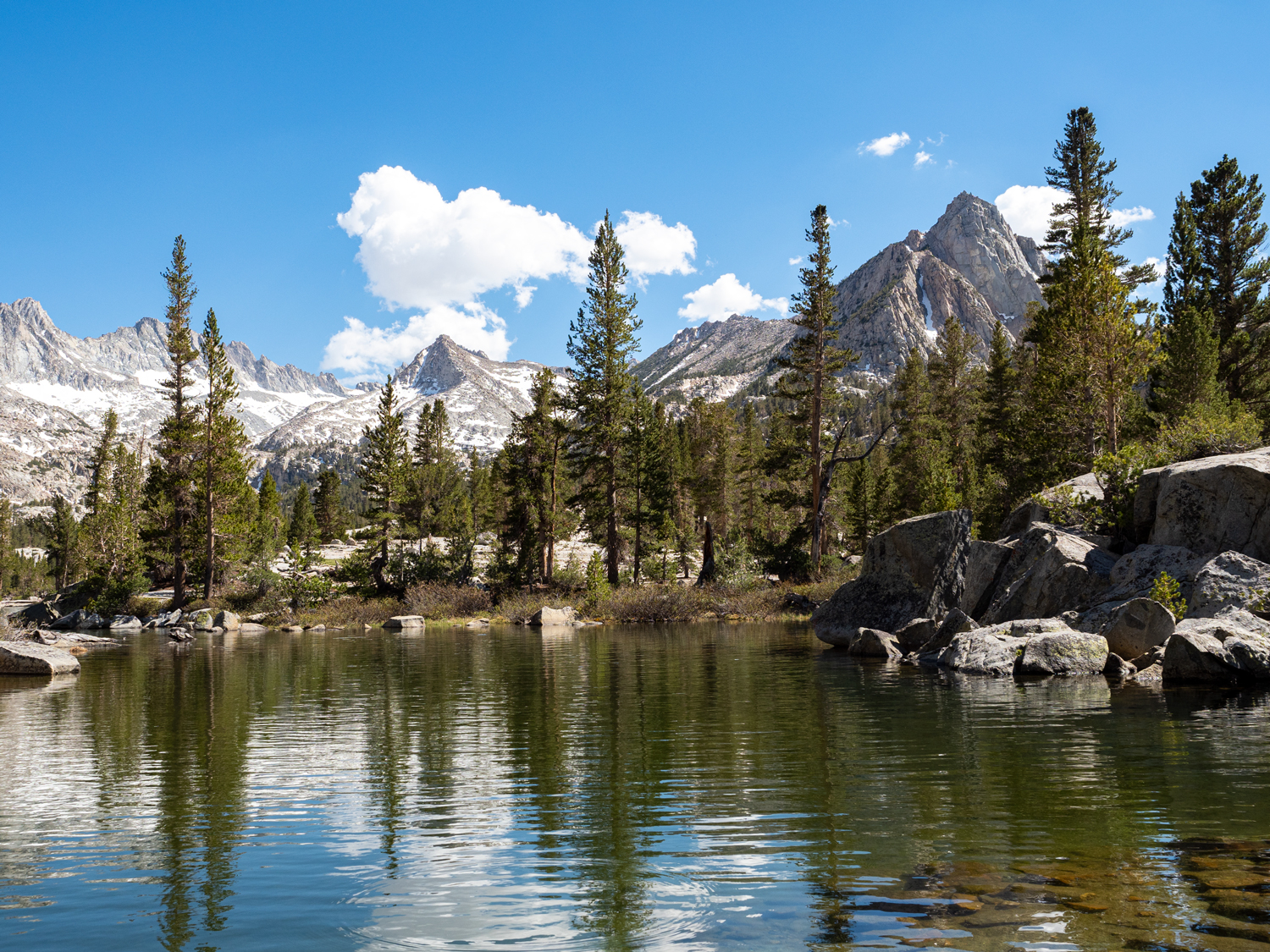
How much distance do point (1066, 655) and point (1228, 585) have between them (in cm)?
374

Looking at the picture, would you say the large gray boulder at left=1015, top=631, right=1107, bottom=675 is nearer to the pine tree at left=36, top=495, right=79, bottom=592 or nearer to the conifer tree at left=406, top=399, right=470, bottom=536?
the conifer tree at left=406, top=399, right=470, bottom=536

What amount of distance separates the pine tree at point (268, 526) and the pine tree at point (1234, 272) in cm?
6137

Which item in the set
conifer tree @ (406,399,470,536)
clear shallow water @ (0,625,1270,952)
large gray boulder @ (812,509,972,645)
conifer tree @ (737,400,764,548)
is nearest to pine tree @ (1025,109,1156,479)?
large gray boulder @ (812,509,972,645)

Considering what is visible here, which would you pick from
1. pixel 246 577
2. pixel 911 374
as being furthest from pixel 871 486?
pixel 246 577

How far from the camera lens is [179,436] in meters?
54.6

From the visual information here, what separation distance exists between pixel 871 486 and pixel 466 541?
113ft


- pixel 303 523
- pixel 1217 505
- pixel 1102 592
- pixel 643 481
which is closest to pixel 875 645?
pixel 1102 592

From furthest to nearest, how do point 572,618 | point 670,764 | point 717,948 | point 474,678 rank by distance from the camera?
point 572,618
point 474,678
point 670,764
point 717,948

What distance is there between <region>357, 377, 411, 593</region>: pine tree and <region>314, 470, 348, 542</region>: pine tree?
48.8 m

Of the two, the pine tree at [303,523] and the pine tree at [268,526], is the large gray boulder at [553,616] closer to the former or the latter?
the pine tree at [268,526]

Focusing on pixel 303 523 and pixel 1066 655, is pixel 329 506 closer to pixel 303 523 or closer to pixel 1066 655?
pixel 303 523

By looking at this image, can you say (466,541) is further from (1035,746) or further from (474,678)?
(1035,746)

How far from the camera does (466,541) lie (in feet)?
183

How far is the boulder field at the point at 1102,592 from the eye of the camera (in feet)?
53.8
